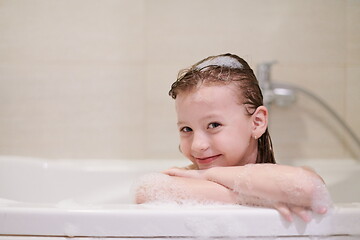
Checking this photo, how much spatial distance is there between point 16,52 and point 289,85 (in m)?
1.02

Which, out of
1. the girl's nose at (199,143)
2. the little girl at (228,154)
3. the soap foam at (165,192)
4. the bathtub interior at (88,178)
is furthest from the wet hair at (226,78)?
the bathtub interior at (88,178)

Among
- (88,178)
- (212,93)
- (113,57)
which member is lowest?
(88,178)

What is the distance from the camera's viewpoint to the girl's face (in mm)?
842

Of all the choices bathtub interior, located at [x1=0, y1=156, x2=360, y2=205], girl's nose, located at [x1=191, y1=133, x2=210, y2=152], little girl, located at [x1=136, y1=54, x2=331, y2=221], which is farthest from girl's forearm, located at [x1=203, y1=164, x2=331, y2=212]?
bathtub interior, located at [x1=0, y1=156, x2=360, y2=205]

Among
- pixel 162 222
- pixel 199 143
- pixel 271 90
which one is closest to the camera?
pixel 162 222

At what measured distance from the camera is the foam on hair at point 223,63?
0.91 meters

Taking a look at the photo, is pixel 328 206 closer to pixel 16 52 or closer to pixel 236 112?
pixel 236 112

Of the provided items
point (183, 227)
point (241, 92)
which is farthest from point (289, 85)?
point (183, 227)

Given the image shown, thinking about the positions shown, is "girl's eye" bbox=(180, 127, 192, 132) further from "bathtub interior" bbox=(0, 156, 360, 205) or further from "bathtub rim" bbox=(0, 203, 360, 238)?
"bathtub interior" bbox=(0, 156, 360, 205)

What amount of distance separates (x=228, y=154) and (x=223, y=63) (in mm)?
214

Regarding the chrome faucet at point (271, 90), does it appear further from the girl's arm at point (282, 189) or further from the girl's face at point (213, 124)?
the girl's arm at point (282, 189)

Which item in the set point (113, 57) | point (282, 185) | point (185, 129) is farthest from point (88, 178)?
point (282, 185)

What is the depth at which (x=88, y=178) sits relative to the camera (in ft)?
4.33

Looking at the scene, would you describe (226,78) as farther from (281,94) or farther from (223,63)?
(281,94)
